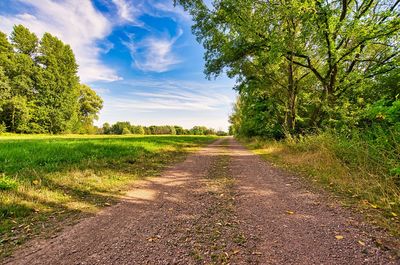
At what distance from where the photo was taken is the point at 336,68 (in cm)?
1158

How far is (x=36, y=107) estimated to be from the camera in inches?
1607

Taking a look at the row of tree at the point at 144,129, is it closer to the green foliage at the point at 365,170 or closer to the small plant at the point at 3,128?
the small plant at the point at 3,128

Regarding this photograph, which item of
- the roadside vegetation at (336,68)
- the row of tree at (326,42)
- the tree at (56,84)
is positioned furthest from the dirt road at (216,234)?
the tree at (56,84)

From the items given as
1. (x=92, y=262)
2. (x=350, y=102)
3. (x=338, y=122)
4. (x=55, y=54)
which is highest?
(x=55, y=54)

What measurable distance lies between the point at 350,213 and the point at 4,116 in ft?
163

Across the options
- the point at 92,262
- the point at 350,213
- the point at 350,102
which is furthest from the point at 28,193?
the point at 350,102

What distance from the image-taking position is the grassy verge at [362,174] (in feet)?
12.2

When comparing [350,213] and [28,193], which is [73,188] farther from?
[350,213]

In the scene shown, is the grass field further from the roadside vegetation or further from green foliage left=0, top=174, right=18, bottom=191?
the roadside vegetation

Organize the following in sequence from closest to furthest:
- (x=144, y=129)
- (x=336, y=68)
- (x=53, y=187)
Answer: (x=53, y=187) → (x=336, y=68) → (x=144, y=129)

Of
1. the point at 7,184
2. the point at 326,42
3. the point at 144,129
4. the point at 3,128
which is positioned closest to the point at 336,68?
the point at 326,42

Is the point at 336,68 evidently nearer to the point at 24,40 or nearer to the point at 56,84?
the point at 56,84

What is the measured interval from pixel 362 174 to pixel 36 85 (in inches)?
2115

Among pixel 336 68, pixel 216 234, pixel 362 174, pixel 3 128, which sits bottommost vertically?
pixel 216 234
